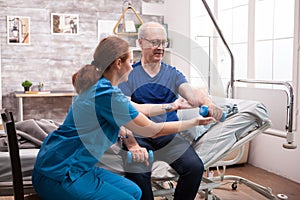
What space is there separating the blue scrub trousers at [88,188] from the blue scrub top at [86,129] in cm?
3

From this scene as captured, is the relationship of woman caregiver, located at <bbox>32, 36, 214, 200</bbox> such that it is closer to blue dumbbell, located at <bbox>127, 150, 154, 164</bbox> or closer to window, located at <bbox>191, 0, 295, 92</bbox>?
blue dumbbell, located at <bbox>127, 150, 154, 164</bbox>

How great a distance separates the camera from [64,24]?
4578mm

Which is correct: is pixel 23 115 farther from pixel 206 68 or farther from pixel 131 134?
pixel 131 134

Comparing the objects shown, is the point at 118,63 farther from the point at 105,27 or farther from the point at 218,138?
the point at 105,27

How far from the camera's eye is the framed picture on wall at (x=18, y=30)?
14.3 ft

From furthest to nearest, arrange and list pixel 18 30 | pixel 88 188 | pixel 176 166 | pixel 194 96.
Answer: pixel 18 30 → pixel 194 96 → pixel 176 166 → pixel 88 188

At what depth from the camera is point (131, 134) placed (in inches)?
79.7

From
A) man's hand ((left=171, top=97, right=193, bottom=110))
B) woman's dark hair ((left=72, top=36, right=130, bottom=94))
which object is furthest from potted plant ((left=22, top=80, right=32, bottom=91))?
woman's dark hair ((left=72, top=36, right=130, bottom=94))

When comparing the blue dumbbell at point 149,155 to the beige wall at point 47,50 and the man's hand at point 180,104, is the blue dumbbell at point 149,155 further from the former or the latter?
the beige wall at point 47,50

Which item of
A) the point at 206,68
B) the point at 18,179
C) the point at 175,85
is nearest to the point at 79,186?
the point at 18,179

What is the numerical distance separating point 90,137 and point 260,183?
1.89 metres

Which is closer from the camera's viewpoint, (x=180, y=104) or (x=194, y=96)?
(x=180, y=104)

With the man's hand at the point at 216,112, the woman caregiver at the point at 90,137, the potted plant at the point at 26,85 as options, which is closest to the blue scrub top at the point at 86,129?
the woman caregiver at the point at 90,137

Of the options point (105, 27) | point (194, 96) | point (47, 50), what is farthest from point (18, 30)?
point (194, 96)
